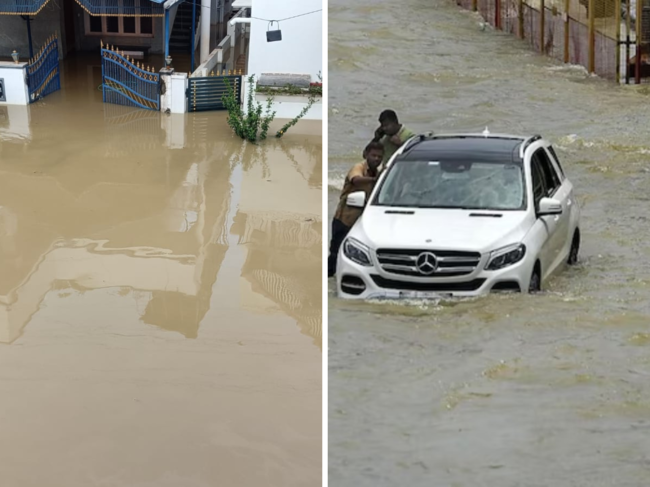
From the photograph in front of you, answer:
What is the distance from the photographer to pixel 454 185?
6.32m

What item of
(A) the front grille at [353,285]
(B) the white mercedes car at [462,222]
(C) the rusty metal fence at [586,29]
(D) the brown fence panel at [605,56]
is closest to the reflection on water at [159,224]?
(B) the white mercedes car at [462,222]

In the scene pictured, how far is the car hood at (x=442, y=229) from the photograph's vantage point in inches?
228

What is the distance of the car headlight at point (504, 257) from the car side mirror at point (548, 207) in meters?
0.42

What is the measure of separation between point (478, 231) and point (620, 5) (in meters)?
2.92

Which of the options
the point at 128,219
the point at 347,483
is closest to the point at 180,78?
the point at 128,219

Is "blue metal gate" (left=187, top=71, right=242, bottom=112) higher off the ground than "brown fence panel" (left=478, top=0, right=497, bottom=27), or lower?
lower

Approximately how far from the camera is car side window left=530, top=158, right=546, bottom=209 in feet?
20.7

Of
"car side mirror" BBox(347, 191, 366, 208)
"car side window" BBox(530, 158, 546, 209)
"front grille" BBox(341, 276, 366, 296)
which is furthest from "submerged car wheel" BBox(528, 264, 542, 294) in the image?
"car side mirror" BBox(347, 191, 366, 208)

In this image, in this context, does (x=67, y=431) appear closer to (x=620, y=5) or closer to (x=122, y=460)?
(x=122, y=460)

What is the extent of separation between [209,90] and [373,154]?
10.4 m

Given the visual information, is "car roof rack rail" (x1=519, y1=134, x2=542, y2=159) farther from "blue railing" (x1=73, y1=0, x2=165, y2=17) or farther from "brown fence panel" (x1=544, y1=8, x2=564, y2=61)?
"blue railing" (x1=73, y1=0, x2=165, y2=17)

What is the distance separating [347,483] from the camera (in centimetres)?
489

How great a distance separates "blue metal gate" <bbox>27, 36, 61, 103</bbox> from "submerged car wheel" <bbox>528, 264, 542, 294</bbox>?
12605 millimetres

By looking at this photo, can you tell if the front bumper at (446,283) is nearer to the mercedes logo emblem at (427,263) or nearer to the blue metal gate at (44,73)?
the mercedes logo emblem at (427,263)
